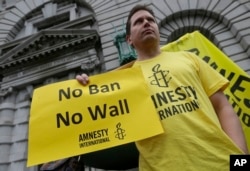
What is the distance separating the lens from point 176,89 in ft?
8.23

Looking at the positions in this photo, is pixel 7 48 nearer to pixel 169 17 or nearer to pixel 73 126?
pixel 169 17

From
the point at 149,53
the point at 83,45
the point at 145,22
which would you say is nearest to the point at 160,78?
the point at 149,53

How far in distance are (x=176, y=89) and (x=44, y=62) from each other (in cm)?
1076

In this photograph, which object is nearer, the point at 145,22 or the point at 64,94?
the point at 64,94

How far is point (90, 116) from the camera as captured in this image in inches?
100

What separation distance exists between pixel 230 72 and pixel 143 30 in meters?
1.95

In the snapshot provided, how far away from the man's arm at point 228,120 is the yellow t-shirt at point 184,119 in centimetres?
8

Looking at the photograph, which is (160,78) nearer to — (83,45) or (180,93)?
(180,93)

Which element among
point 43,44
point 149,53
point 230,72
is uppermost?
point 43,44

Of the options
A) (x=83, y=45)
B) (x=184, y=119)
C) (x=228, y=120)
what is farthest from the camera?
(x=83, y=45)

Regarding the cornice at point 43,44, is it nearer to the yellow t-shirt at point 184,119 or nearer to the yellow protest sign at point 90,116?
the yellow protest sign at point 90,116

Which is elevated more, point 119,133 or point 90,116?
point 90,116

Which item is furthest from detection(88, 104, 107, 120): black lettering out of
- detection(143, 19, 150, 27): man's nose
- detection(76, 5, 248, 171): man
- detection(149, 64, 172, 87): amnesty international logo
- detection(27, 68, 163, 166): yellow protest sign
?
detection(143, 19, 150, 27): man's nose

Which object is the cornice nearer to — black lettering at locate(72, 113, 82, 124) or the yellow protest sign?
the yellow protest sign
